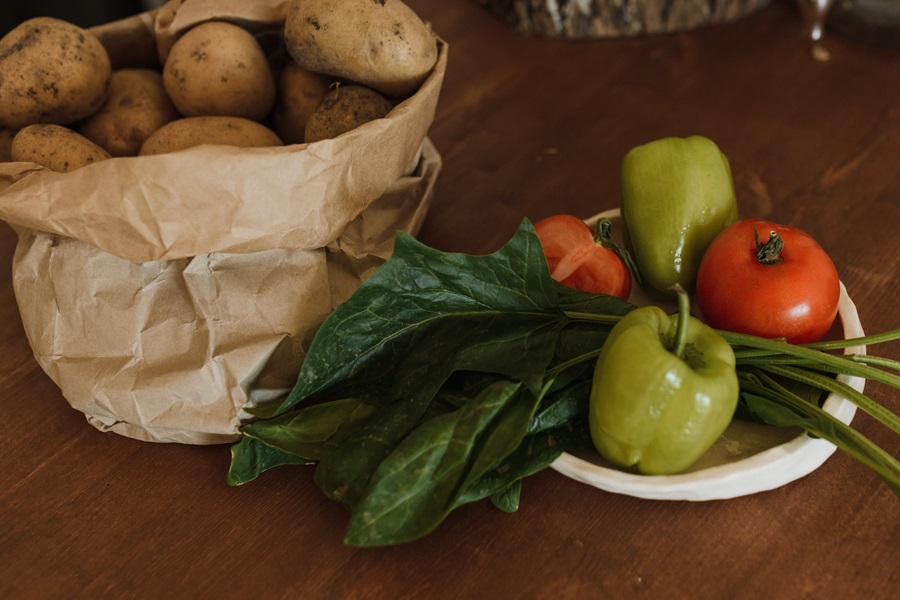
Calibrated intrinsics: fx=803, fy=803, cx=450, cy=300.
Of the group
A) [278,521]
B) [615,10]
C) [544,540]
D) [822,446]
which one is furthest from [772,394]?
[615,10]

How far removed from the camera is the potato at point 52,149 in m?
0.60

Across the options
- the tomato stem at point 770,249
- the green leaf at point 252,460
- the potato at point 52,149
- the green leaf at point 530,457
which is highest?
the potato at point 52,149

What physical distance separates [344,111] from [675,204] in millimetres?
260

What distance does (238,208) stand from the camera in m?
0.52

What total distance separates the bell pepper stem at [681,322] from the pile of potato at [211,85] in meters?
0.28

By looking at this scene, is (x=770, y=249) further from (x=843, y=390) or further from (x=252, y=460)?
(x=252, y=460)

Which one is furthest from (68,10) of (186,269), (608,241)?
(608,241)

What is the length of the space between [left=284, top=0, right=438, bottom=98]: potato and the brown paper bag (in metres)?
0.05

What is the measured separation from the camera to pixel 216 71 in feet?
2.19

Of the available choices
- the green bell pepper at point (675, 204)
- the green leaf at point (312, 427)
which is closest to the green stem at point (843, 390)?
the green bell pepper at point (675, 204)

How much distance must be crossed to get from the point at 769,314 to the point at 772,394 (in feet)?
0.21

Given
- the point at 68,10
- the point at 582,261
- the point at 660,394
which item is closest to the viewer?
the point at 660,394

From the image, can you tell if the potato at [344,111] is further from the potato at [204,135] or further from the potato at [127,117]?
the potato at [127,117]

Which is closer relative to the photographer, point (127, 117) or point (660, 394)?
point (660, 394)
